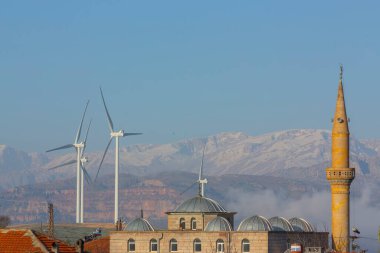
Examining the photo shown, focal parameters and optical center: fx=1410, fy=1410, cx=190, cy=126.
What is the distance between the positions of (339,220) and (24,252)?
93.7 metres

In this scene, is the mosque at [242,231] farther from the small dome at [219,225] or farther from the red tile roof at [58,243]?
the red tile roof at [58,243]

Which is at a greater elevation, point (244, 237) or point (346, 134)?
point (346, 134)

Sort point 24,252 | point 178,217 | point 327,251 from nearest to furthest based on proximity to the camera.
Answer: point 24,252, point 327,251, point 178,217

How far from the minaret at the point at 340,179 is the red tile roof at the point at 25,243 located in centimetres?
8589

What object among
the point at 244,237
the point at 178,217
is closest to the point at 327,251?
the point at 244,237

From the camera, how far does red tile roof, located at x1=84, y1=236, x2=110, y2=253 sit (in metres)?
186

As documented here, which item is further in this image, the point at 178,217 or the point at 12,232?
the point at 178,217

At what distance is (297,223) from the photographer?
190 m

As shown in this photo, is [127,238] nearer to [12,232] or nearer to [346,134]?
[346,134]

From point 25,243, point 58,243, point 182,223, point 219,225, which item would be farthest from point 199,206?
point 58,243

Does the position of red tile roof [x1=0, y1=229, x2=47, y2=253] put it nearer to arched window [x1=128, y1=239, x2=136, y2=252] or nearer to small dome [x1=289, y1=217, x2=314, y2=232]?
arched window [x1=128, y1=239, x2=136, y2=252]

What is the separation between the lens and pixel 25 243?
10200 cm

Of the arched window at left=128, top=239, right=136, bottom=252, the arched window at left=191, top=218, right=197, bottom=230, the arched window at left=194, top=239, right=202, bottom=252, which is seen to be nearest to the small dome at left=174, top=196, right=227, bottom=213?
the arched window at left=191, top=218, right=197, bottom=230

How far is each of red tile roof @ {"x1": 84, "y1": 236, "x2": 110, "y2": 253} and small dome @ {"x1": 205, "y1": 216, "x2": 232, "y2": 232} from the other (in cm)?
1655
